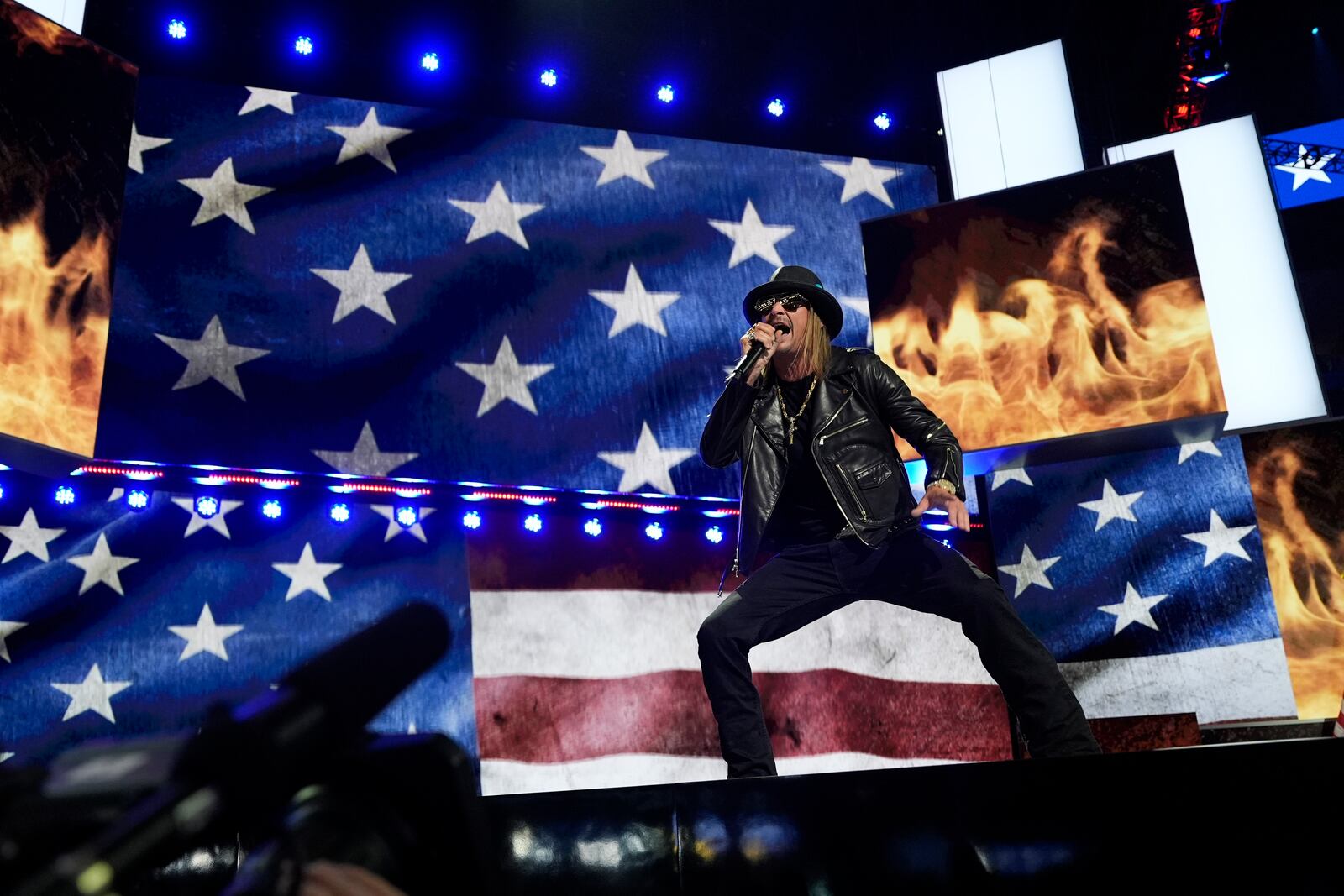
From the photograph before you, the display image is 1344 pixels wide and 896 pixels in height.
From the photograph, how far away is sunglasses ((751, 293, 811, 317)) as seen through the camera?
4348 millimetres

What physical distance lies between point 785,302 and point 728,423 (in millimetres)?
584

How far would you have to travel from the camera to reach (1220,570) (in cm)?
621

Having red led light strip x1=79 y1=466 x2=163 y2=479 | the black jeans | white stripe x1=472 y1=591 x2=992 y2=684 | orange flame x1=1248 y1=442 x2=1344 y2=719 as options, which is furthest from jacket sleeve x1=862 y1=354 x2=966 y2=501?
A: red led light strip x1=79 y1=466 x2=163 y2=479

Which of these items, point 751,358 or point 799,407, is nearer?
point 751,358

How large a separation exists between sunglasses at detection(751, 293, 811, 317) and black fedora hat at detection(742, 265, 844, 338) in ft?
0.04

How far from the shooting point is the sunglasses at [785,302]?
4348 millimetres

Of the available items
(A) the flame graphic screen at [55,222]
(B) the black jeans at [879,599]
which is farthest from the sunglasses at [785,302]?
(A) the flame graphic screen at [55,222]

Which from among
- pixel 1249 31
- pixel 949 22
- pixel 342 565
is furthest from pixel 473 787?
pixel 1249 31

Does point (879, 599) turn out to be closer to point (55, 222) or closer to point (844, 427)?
point (844, 427)

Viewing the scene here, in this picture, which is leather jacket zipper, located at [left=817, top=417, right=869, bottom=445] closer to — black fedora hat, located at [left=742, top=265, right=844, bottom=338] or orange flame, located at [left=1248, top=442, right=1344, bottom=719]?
black fedora hat, located at [left=742, top=265, right=844, bottom=338]

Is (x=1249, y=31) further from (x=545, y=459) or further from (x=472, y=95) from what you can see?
(x=545, y=459)

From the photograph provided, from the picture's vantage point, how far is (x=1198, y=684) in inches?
238

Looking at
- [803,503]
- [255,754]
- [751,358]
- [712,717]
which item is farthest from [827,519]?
[255,754]

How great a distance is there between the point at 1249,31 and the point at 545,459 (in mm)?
8075
